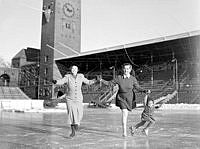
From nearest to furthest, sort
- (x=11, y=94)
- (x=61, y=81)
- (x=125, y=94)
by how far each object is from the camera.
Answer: (x=125, y=94) → (x=61, y=81) → (x=11, y=94)

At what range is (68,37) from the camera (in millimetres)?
A: 57750

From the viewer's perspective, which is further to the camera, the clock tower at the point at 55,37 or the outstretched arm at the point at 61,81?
the clock tower at the point at 55,37

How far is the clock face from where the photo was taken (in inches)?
2279

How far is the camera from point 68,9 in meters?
58.7

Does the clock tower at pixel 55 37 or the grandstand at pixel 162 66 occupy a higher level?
the clock tower at pixel 55 37

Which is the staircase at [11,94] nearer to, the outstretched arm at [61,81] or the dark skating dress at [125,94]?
the outstretched arm at [61,81]

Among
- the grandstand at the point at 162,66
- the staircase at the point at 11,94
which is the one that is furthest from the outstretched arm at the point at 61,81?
the staircase at the point at 11,94

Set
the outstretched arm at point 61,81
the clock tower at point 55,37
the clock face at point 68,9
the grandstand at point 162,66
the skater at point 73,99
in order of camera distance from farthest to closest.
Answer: the clock face at point 68,9 < the clock tower at point 55,37 < the grandstand at point 162,66 < the outstretched arm at point 61,81 < the skater at point 73,99

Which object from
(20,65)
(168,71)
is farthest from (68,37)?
(168,71)

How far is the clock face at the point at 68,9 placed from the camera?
190 ft

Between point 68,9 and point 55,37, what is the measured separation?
7329 millimetres

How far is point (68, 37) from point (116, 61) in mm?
15891

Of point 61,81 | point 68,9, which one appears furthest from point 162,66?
point 61,81

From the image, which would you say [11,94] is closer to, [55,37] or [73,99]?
[55,37]
